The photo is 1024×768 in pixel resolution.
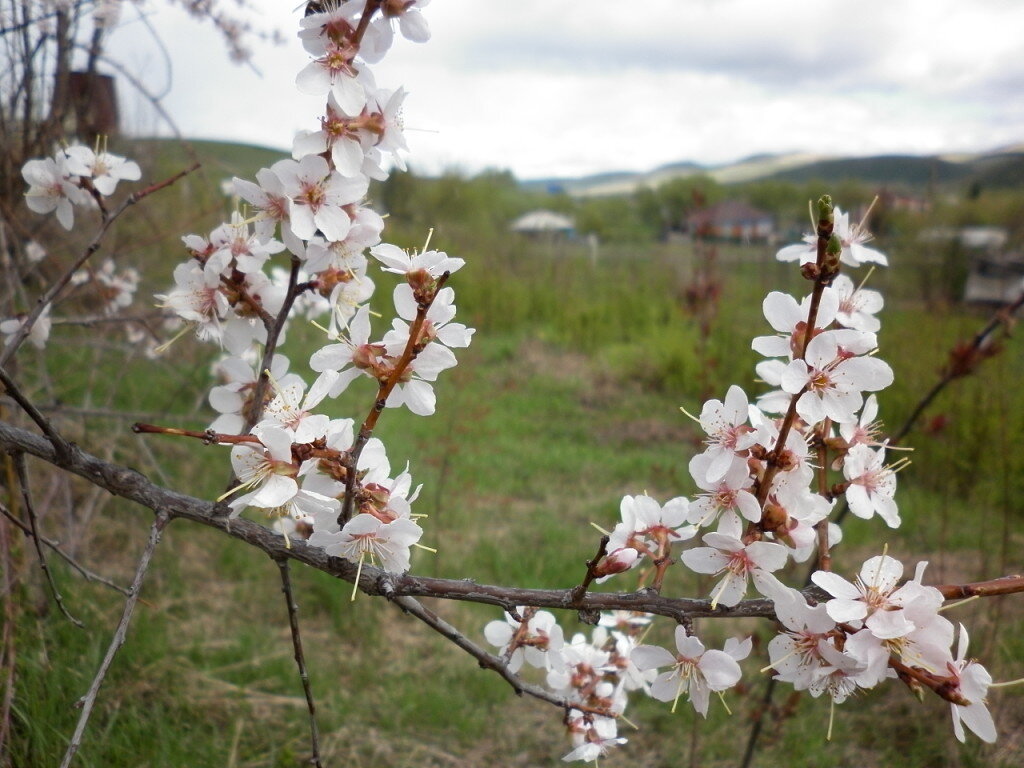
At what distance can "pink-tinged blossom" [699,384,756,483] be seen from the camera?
2.62 feet

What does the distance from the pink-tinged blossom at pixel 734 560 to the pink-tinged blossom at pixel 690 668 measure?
79mm

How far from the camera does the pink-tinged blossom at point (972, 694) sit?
70 cm

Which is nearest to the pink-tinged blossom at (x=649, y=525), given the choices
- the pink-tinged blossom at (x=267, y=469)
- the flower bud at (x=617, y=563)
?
the flower bud at (x=617, y=563)

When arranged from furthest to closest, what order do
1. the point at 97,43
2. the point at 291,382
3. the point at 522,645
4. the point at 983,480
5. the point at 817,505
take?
the point at 983,480 < the point at 97,43 < the point at 522,645 < the point at 291,382 < the point at 817,505

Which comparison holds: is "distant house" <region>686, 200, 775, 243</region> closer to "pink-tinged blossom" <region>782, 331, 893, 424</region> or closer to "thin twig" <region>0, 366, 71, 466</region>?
"pink-tinged blossom" <region>782, 331, 893, 424</region>

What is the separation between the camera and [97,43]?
7.45 feet

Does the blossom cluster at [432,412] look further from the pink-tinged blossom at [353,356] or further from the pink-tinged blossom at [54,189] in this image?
the pink-tinged blossom at [54,189]

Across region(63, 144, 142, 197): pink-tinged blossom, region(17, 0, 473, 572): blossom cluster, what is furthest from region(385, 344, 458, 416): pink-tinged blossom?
region(63, 144, 142, 197): pink-tinged blossom

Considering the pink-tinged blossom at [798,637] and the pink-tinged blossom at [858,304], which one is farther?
the pink-tinged blossom at [858,304]

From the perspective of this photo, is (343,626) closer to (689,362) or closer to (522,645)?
(522,645)

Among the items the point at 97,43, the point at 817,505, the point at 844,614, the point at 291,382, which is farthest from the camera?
the point at 97,43

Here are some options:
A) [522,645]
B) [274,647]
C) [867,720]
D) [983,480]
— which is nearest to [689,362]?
[983,480]

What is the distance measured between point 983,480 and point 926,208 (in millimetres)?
1473

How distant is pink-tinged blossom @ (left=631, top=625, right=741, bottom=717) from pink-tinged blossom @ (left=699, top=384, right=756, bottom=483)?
201 mm
